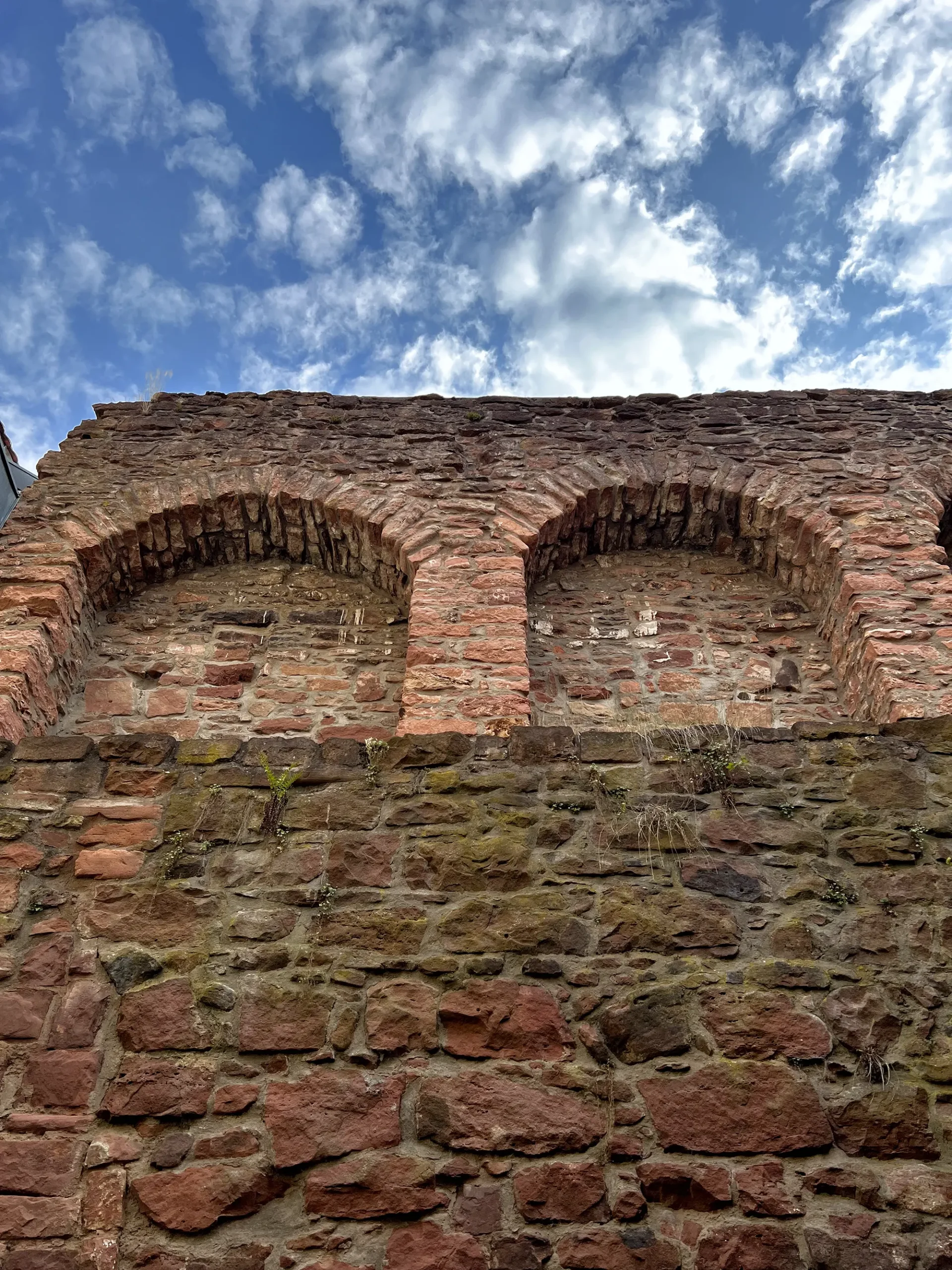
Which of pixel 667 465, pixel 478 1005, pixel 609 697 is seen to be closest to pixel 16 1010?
pixel 478 1005

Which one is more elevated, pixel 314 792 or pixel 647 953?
pixel 314 792

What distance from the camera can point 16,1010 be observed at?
9.29ft

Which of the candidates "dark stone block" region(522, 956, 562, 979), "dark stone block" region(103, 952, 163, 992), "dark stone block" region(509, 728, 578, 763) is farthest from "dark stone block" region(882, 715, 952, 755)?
"dark stone block" region(103, 952, 163, 992)

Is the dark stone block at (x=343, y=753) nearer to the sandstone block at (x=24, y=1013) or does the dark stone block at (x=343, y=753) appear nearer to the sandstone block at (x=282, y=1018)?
the sandstone block at (x=282, y=1018)

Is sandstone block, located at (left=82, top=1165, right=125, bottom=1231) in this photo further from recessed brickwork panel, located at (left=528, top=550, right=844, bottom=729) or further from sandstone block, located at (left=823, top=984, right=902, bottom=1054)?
recessed brickwork panel, located at (left=528, top=550, right=844, bottom=729)

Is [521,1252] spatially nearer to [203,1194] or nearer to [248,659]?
[203,1194]

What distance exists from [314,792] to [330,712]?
2076 mm

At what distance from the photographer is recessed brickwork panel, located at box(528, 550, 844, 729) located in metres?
5.57

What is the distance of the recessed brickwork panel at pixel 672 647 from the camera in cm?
557

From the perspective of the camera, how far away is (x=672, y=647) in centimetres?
596

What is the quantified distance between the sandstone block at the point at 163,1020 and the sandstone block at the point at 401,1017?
49 centimetres

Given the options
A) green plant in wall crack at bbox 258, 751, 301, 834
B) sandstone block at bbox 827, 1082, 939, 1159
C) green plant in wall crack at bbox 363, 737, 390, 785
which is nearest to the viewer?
sandstone block at bbox 827, 1082, 939, 1159

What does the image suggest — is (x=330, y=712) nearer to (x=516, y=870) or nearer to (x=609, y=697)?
(x=609, y=697)

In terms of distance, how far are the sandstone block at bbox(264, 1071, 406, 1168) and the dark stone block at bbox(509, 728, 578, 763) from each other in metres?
1.28
